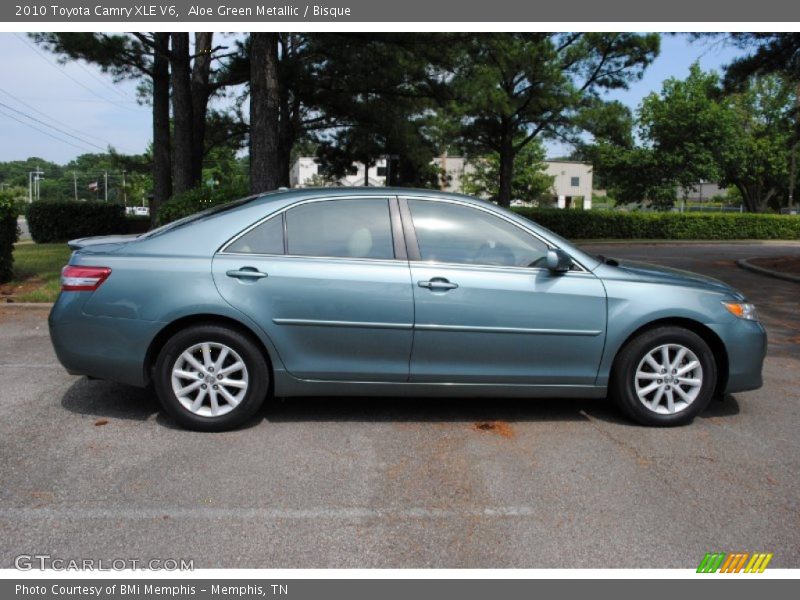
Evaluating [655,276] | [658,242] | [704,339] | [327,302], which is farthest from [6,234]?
[658,242]

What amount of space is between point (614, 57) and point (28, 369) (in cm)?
2628

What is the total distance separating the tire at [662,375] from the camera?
15.3 ft

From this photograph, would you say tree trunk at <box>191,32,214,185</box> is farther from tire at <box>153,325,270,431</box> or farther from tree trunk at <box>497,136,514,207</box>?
tire at <box>153,325,270,431</box>

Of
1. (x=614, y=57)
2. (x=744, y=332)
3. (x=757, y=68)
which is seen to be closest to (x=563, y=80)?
(x=614, y=57)

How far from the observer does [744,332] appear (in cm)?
477

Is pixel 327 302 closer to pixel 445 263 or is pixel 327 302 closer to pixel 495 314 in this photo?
pixel 445 263

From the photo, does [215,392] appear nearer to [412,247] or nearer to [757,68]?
[412,247]

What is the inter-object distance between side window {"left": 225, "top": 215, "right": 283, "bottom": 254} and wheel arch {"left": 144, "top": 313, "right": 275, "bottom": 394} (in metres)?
0.48

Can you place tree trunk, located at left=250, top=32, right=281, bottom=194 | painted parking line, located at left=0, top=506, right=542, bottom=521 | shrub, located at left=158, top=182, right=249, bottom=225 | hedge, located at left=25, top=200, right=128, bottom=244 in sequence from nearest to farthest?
painted parking line, located at left=0, top=506, right=542, bottom=521, shrub, located at left=158, top=182, right=249, bottom=225, tree trunk, located at left=250, top=32, right=281, bottom=194, hedge, located at left=25, top=200, right=128, bottom=244

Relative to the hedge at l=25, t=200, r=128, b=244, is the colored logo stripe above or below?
below

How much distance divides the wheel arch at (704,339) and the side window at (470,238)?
83cm

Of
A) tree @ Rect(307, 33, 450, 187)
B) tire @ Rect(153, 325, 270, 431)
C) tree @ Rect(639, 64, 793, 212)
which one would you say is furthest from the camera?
tree @ Rect(639, 64, 793, 212)

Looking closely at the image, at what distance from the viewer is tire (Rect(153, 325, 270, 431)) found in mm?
4473

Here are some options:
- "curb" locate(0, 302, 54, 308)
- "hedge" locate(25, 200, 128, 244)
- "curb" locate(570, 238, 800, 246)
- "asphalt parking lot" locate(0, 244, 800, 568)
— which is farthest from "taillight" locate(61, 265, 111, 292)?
"curb" locate(570, 238, 800, 246)
